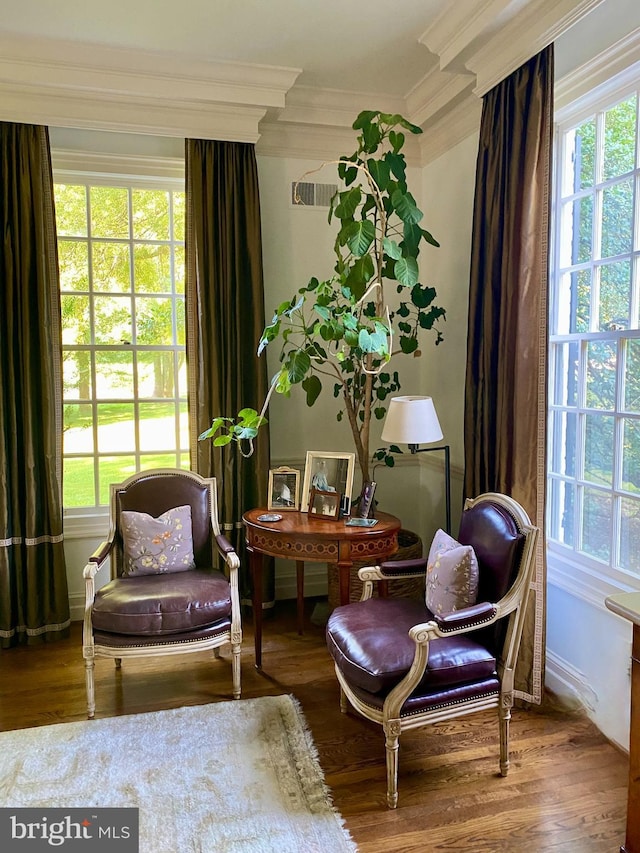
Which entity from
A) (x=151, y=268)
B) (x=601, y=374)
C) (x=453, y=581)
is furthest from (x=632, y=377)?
(x=151, y=268)

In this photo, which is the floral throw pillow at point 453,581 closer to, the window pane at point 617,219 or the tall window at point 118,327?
the window pane at point 617,219

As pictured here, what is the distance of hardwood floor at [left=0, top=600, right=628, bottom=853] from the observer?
2.01m

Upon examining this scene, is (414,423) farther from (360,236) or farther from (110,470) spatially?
(110,470)

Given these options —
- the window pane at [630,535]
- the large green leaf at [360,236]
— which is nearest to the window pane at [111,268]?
the large green leaf at [360,236]

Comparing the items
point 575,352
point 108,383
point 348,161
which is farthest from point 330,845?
point 348,161

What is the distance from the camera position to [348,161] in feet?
10.5

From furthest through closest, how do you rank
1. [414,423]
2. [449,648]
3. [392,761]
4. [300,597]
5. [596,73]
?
[300,597], [414,423], [596,73], [449,648], [392,761]

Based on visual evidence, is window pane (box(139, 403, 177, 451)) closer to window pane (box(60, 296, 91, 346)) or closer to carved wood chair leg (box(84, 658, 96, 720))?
window pane (box(60, 296, 91, 346))

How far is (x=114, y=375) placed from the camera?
3707 mm

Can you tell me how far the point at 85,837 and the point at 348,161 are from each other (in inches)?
118

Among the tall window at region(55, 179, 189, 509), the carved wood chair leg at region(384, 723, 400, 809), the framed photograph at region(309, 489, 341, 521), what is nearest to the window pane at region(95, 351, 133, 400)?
the tall window at region(55, 179, 189, 509)

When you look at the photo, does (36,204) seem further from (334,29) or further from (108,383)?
(334,29)

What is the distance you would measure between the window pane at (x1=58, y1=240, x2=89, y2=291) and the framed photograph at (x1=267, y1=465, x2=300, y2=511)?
1.60m

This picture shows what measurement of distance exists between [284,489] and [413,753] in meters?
1.32
